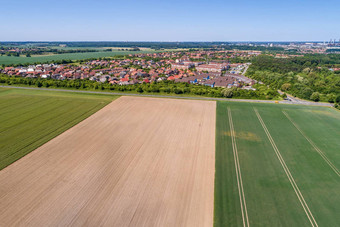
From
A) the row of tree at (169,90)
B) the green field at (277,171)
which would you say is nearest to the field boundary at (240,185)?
the green field at (277,171)

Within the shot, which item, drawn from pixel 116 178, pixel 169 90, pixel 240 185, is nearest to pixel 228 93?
pixel 169 90

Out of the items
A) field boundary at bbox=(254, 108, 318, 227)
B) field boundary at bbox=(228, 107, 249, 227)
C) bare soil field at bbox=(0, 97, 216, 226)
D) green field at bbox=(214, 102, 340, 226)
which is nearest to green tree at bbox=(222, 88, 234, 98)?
green field at bbox=(214, 102, 340, 226)

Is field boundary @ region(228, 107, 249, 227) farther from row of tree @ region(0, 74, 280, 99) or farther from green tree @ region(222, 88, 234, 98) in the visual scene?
row of tree @ region(0, 74, 280, 99)

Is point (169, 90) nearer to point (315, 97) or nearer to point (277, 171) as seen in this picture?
point (277, 171)

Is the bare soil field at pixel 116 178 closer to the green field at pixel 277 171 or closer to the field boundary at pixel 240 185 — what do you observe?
the green field at pixel 277 171

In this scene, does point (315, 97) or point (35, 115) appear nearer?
point (35, 115)

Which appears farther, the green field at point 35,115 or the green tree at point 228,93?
the green tree at point 228,93
